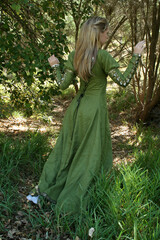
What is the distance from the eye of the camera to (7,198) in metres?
2.60

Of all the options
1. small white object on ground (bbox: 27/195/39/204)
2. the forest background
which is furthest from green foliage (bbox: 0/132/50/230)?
small white object on ground (bbox: 27/195/39/204)

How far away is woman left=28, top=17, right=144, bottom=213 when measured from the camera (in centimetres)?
239

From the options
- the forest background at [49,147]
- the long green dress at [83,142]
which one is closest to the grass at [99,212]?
the forest background at [49,147]

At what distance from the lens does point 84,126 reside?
105 inches

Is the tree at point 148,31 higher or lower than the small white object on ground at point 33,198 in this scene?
higher

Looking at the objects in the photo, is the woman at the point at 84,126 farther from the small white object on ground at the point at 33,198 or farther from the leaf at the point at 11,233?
the leaf at the point at 11,233

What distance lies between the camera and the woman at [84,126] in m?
2.39

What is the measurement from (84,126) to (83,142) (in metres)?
0.16

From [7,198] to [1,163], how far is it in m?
0.75

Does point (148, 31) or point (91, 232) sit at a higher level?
point (148, 31)

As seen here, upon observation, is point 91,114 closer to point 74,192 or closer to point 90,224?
point 74,192

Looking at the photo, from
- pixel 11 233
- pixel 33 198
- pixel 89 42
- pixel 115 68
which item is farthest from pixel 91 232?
pixel 89 42

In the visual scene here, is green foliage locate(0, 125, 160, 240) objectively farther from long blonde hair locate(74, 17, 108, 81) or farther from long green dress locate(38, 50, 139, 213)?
long blonde hair locate(74, 17, 108, 81)

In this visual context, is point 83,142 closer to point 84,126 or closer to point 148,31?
point 84,126
